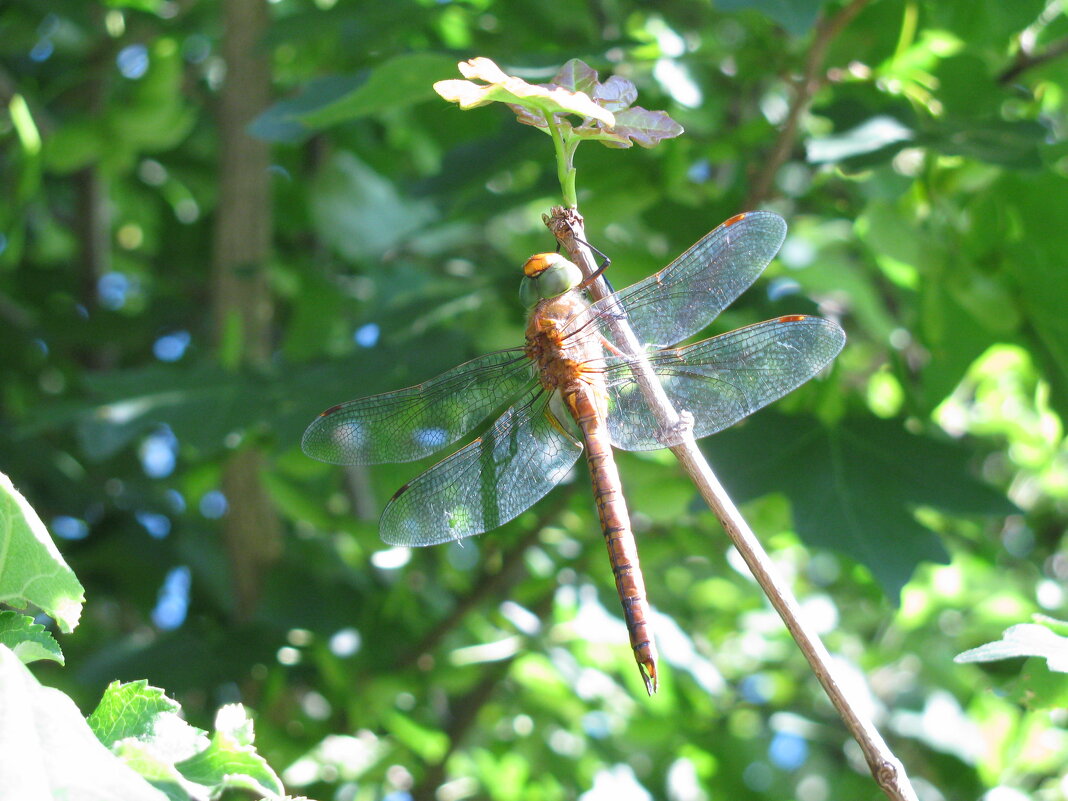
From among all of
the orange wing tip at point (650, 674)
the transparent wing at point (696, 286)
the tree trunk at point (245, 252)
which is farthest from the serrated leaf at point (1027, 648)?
the tree trunk at point (245, 252)

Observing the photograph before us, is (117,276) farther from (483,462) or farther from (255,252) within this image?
(483,462)

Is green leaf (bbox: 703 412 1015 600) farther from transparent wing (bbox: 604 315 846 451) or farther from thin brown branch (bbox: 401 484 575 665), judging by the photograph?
thin brown branch (bbox: 401 484 575 665)

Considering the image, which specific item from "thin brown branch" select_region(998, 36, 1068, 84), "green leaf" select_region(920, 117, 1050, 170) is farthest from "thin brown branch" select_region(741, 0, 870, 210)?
"thin brown branch" select_region(998, 36, 1068, 84)

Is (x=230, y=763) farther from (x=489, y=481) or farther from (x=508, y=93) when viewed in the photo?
(x=489, y=481)

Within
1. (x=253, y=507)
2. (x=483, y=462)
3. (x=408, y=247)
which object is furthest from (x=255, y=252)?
(x=483, y=462)

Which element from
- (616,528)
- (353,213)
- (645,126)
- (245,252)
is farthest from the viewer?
(353,213)

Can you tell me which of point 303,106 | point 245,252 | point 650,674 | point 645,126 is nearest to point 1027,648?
point 650,674
